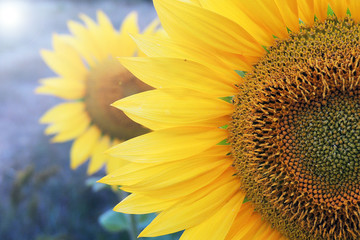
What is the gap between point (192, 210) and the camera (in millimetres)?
978

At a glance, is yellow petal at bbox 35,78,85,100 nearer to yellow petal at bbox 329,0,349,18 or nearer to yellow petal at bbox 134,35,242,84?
yellow petal at bbox 134,35,242,84

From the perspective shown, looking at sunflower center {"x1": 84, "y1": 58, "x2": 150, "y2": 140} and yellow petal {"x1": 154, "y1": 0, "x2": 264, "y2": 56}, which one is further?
sunflower center {"x1": 84, "y1": 58, "x2": 150, "y2": 140}

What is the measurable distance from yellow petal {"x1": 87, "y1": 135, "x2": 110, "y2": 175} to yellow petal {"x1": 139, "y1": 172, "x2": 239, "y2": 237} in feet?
3.09

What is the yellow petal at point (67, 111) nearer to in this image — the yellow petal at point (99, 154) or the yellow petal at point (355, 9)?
the yellow petal at point (99, 154)

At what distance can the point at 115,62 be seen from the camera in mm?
1679

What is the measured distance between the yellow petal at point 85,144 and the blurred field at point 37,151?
434mm

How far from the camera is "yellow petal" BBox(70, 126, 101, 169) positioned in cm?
189

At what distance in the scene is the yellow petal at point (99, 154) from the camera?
73.5 inches

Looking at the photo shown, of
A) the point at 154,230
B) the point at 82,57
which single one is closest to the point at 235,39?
the point at 154,230

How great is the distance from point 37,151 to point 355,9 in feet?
12.1

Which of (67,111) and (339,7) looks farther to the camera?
(67,111)

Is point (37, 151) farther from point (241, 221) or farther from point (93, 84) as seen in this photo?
point (241, 221)

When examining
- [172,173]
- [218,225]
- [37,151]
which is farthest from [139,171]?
[37,151]

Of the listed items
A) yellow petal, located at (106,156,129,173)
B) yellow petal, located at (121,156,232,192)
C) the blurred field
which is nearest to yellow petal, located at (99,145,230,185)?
yellow petal, located at (121,156,232,192)
